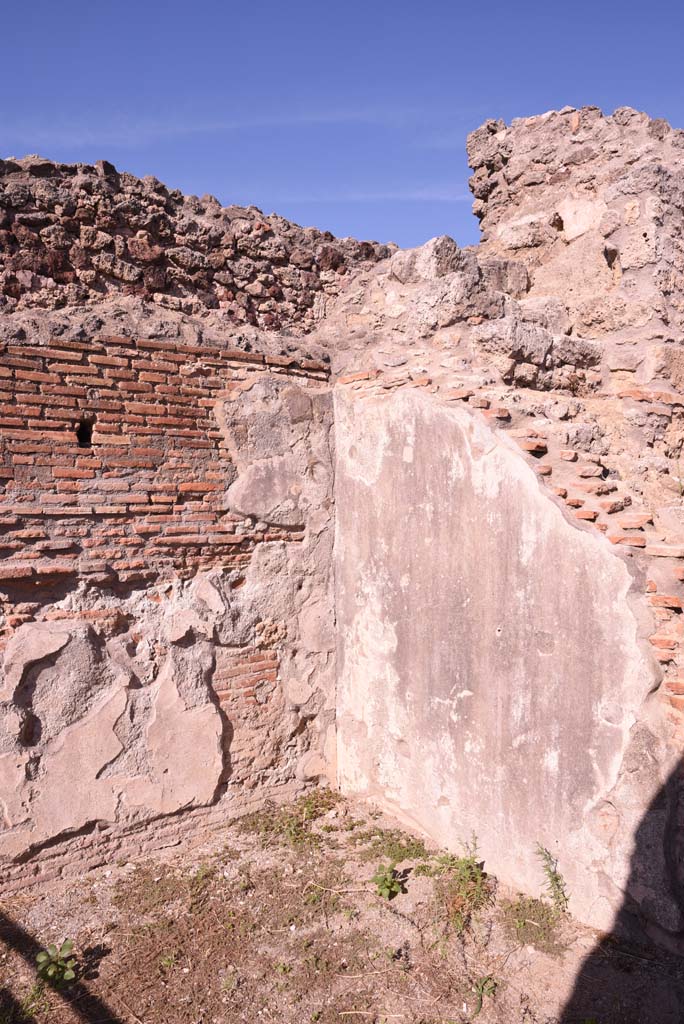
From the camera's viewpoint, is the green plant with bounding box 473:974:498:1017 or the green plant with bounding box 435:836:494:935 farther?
the green plant with bounding box 435:836:494:935

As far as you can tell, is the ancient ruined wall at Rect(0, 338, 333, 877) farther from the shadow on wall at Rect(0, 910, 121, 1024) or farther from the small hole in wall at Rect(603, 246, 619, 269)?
the small hole in wall at Rect(603, 246, 619, 269)

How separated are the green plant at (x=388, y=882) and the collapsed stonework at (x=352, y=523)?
341 mm

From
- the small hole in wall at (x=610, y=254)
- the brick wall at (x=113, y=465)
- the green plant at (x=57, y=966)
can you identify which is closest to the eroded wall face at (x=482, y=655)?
the brick wall at (x=113, y=465)

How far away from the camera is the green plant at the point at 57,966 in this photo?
2904 mm

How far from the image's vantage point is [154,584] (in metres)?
3.91

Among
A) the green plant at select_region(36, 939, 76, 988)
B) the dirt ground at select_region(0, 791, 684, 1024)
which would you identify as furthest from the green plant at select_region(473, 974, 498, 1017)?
the green plant at select_region(36, 939, 76, 988)

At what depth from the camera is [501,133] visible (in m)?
5.38

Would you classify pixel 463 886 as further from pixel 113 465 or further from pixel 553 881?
pixel 113 465

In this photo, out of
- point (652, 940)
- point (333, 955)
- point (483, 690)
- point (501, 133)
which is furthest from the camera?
point (501, 133)

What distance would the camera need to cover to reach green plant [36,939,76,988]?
2904 mm

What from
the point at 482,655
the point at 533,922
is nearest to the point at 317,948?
the point at 533,922

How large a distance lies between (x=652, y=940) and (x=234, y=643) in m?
2.43

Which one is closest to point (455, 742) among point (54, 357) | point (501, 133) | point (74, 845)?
point (74, 845)

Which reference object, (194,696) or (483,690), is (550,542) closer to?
(483,690)
